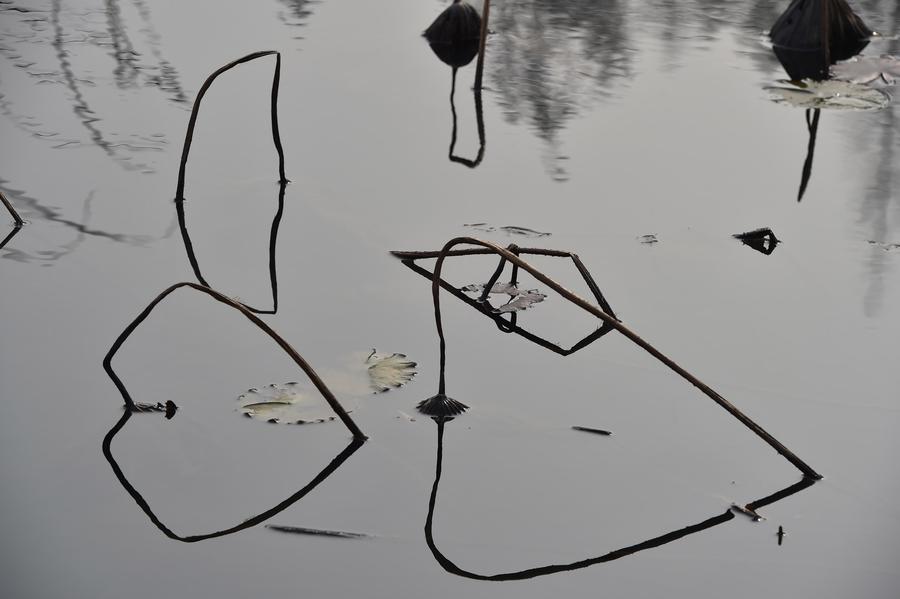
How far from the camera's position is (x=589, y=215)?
2.18m

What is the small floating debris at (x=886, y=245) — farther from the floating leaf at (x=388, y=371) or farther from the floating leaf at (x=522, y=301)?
the floating leaf at (x=388, y=371)

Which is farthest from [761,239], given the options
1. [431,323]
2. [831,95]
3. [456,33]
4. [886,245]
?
[456,33]

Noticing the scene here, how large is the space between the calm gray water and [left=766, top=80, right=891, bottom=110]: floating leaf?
3 centimetres

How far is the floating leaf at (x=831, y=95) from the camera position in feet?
9.25

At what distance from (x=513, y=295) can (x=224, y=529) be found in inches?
26.9

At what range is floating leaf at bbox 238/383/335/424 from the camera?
145 centimetres

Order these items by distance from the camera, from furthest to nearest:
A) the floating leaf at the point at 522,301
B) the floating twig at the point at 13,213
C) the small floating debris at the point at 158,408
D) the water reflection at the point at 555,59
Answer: the water reflection at the point at 555,59
the floating twig at the point at 13,213
the floating leaf at the point at 522,301
the small floating debris at the point at 158,408

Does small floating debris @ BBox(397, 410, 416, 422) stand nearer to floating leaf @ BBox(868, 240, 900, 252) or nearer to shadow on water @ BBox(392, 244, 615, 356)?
shadow on water @ BBox(392, 244, 615, 356)

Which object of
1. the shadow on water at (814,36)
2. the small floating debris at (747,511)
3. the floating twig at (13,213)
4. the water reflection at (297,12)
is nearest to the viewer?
the small floating debris at (747,511)

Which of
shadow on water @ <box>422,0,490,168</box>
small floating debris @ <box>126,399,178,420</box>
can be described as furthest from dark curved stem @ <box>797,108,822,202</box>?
small floating debris @ <box>126,399,178,420</box>

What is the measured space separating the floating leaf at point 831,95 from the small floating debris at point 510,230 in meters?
1.06

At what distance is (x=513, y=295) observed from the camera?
179cm

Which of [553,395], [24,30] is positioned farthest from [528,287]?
[24,30]

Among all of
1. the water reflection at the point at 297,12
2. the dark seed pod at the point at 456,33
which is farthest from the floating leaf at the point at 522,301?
the water reflection at the point at 297,12
